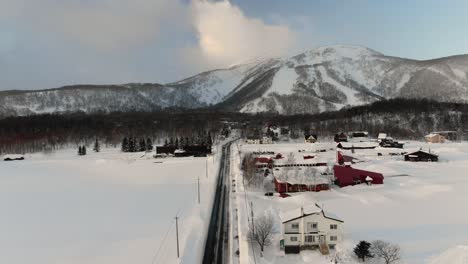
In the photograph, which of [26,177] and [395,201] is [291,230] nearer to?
[395,201]

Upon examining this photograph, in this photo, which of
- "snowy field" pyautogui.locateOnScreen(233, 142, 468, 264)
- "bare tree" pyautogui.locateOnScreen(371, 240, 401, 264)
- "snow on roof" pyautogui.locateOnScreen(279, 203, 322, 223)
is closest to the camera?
"bare tree" pyautogui.locateOnScreen(371, 240, 401, 264)

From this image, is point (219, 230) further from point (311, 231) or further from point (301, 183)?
point (301, 183)

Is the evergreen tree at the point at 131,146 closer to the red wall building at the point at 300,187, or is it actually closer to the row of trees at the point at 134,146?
the row of trees at the point at 134,146

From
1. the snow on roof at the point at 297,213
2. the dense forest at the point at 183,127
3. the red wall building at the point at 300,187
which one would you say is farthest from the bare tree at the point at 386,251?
the dense forest at the point at 183,127

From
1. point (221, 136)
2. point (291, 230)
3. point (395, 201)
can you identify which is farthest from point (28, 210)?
point (221, 136)

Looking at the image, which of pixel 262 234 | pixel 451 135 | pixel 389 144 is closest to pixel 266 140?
pixel 389 144

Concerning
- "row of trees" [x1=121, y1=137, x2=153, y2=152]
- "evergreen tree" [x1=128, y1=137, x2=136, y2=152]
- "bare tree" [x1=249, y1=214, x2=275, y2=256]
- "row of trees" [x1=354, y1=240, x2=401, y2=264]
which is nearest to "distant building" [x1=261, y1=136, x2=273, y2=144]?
"row of trees" [x1=121, y1=137, x2=153, y2=152]

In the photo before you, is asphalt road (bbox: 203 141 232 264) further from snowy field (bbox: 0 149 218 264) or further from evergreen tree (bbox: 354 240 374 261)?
evergreen tree (bbox: 354 240 374 261)
